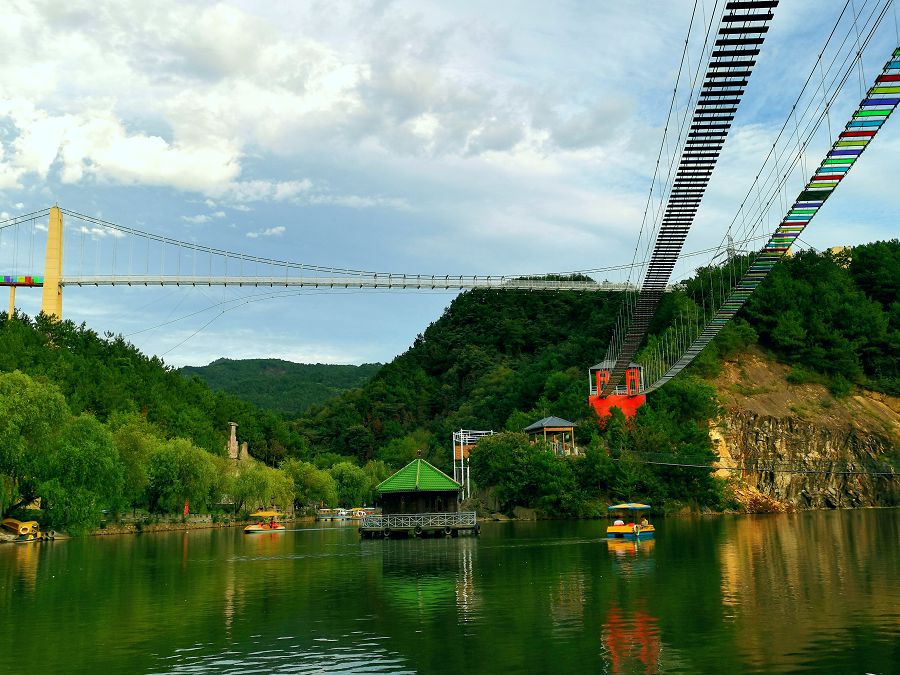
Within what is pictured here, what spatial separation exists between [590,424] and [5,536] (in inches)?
1963

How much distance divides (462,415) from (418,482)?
57.5 meters

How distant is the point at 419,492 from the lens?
5716 cm

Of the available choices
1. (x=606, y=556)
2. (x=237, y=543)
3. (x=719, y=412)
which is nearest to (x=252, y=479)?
(x=237, y=543)

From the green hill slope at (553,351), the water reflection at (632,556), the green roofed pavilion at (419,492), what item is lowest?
the water reflection at (632,556)

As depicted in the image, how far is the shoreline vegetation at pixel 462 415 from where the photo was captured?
5138 centimetres

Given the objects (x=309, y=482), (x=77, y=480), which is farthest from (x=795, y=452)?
(x=77, y=480)

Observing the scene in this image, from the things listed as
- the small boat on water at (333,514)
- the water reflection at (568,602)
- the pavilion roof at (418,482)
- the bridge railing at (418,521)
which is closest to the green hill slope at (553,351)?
the small boat on water at (333,514)

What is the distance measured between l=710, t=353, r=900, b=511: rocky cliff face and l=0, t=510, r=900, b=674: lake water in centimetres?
4313

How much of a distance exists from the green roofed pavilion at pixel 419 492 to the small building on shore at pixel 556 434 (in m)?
21.3

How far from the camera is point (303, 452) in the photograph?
4766 inches

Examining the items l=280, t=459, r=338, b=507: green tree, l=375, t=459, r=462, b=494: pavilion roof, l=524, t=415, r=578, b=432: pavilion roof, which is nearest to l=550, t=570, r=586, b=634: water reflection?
l=375, t=459, r=462, b=494: pavilion roof

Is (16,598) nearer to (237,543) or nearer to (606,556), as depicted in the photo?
(606,556)

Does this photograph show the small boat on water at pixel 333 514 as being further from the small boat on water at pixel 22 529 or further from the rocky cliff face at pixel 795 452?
the small boat on water at pixel 22 529

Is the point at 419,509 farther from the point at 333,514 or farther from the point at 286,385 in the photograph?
the point at 286,385
